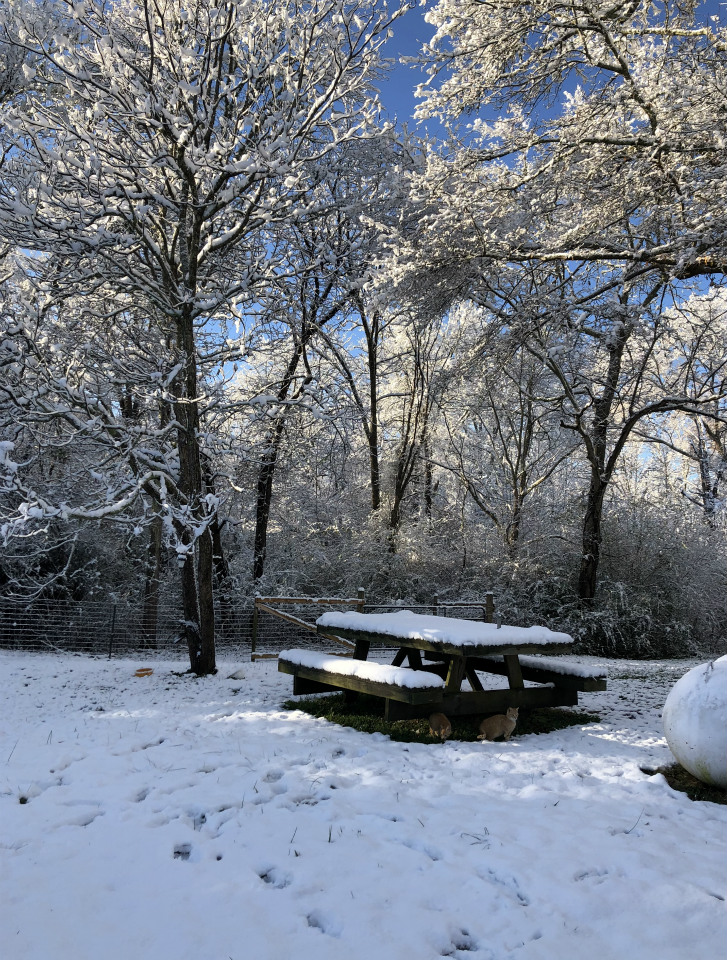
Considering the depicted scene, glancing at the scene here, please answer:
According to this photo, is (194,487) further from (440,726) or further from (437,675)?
(440,726)

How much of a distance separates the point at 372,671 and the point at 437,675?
0.76 metres

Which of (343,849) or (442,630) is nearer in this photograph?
(343,849)

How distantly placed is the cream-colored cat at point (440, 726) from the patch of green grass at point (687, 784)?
166 centimetres

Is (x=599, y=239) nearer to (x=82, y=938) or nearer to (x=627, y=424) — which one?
(x=627, y=424)

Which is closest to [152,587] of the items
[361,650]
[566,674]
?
[361,650]

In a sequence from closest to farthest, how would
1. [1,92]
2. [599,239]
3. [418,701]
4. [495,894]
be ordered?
1. [495,894]
2. [418,701]
3. [599,239]
4. [1,92]

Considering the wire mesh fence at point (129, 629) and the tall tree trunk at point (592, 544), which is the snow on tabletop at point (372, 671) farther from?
the tall tree trunk at point (592, 544)

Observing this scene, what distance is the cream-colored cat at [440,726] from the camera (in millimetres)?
5852

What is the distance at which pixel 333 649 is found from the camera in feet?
43.4

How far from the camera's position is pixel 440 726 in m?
5.89

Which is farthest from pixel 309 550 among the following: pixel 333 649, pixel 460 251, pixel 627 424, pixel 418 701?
pixel 418 701

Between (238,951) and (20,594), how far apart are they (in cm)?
1143

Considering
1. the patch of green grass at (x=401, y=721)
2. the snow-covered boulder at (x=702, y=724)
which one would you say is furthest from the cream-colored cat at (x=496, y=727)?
the snow-covered boulder at (x=702, y=724)

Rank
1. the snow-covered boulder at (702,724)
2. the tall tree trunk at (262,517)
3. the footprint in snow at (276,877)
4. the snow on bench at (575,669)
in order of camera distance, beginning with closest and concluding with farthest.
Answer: the footprint in snow at (276,877)
the snow-covered boulder at (702,724)
the snow on bench at (575,669)
the tall tree trunk at (262,517)
